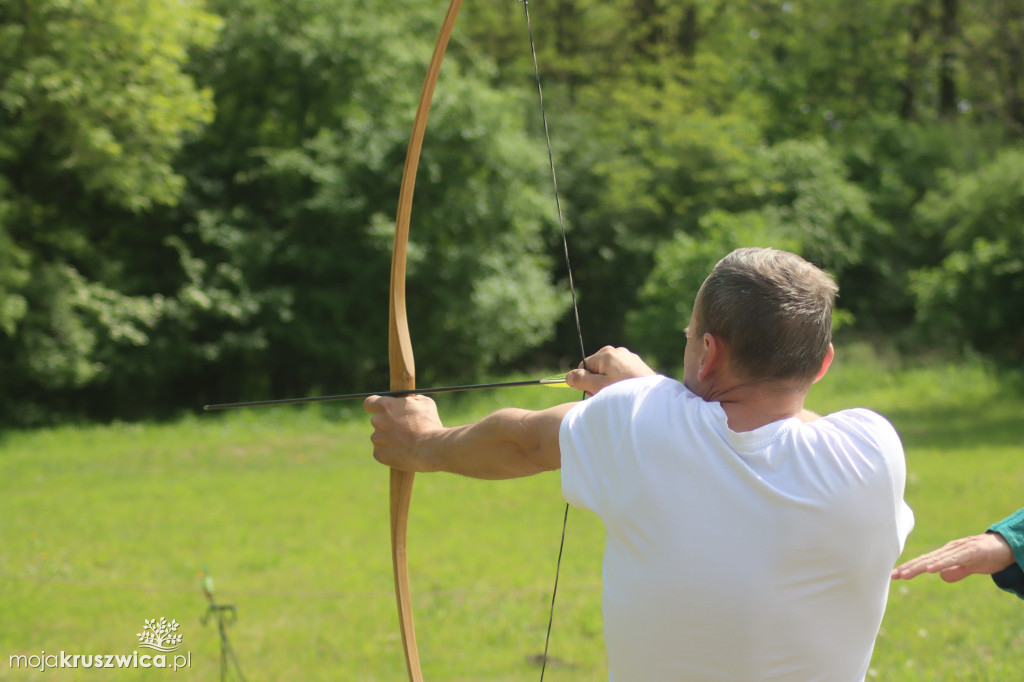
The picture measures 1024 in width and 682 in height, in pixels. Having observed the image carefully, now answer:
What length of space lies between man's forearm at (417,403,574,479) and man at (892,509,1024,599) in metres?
0.58

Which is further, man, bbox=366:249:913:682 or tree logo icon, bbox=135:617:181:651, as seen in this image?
tree logo icon, bbox=135:617:181:651

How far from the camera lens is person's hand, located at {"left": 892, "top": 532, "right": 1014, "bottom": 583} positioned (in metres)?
1.35

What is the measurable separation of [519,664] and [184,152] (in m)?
8.79

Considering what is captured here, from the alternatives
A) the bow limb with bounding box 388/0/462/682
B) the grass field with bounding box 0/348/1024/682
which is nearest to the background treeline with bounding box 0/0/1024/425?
the grass field with bounding box 0/348/1024/682

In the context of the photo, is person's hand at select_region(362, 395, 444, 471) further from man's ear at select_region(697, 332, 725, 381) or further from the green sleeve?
the green sleeve

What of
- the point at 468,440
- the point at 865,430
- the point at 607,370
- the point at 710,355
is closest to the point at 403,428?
the point at 468,440

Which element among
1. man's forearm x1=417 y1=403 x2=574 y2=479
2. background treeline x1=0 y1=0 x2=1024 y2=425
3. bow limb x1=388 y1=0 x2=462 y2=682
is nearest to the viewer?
man's forearm x1=417 y1=403 x2=574 y2=479

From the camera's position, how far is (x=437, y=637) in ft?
11.8

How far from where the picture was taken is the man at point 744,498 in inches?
41.1

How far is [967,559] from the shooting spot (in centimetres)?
138

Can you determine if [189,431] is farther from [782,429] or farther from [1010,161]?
[1010,161]

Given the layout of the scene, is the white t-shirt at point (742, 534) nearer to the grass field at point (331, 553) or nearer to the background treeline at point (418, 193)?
the grass field at point (331, 553)

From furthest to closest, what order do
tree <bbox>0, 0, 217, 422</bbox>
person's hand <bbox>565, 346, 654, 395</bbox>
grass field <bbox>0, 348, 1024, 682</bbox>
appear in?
tree <bbox>0, 0, 217, 422</bbox> → grass field <bbox>0, 348, 1024, 682</bbox> → person's hand <bbox>565, 346, 654, 395</bbox>

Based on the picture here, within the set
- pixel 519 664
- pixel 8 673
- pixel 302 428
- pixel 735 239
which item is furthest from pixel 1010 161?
pixel 8 673
